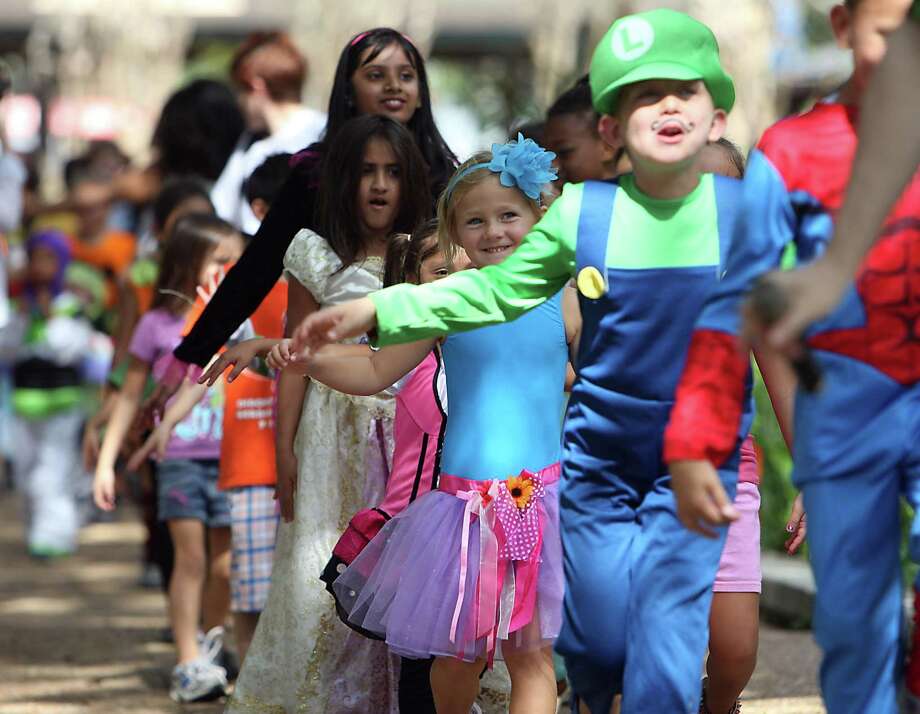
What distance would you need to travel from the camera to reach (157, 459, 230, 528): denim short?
7078mm

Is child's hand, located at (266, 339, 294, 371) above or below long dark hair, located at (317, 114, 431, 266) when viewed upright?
below

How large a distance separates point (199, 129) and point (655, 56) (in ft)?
16.4

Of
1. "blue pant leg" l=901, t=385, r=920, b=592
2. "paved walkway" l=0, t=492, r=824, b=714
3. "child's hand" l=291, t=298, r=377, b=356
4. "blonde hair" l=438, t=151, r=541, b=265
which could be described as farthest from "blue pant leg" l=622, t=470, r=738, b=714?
"paved walkway" l=0, t=492, r=824, b=714

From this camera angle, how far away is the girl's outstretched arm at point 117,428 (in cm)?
684

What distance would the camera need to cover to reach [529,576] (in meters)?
4.62

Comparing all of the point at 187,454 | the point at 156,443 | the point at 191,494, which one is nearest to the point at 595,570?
the point at 156,443

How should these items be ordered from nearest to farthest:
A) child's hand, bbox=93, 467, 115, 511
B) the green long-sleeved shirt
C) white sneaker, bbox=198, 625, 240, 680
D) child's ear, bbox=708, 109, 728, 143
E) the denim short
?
1. the green long-sleeved shirt
2. child's ear, bbox=708, 109, 728, 143
3. child's hand, bbox=93, 467, 115, 511
4. white sneaker, bbox=198, 625, 240, 680
5. the denim short

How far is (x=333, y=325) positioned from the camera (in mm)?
3721

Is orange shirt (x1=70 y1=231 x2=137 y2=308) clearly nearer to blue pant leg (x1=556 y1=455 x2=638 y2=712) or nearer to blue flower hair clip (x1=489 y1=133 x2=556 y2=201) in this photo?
blue flower hair clip (x1=489 y1=133 x2=556 y2=201)

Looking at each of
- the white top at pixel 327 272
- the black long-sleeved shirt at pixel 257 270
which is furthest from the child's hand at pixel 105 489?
the white top at pixel 327 272

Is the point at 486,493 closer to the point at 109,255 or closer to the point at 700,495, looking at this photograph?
the point at 700,495

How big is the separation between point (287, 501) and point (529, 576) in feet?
3.99

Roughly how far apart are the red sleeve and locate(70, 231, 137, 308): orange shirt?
9.69m

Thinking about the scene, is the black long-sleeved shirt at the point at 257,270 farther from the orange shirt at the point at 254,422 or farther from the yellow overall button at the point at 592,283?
the yellow overall button at the point at 592,283
